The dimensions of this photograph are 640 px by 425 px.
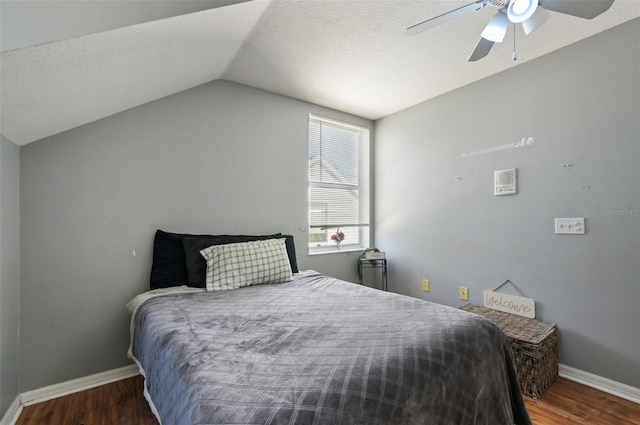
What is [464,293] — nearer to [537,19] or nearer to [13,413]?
[537,19]

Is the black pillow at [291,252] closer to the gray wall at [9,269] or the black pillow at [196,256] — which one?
the black pillow at [196,256]

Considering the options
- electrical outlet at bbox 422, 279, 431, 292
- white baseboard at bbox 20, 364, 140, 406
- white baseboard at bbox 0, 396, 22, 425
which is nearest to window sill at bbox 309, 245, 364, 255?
electrical outlet at bbox 422, 279, 431, 292

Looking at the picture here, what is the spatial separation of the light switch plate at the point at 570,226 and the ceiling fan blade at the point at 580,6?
1.35 meters

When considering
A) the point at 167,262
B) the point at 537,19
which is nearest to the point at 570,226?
the point at 537,19

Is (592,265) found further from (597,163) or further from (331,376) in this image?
(331,376)

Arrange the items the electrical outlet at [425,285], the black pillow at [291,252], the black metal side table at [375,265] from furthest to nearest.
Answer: the black metal side table at [375,265] → the electrical outlet at [425,285] → the black pillow at [291,252]

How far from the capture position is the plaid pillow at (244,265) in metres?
2.07

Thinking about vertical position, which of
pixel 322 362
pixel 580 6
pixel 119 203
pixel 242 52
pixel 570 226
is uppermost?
pixel 242 52

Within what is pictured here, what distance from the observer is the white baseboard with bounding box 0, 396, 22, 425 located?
1.58 meters

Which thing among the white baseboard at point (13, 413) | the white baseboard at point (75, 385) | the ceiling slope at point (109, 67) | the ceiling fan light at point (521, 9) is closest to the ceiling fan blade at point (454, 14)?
the ceiling fan light at point (521, 9)

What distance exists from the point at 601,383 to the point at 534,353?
59cm

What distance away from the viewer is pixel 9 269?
1.63 metres

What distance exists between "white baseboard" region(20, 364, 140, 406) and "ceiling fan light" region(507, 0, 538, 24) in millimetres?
3123

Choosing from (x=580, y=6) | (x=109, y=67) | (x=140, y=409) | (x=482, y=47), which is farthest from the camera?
(x=140, y=409)
